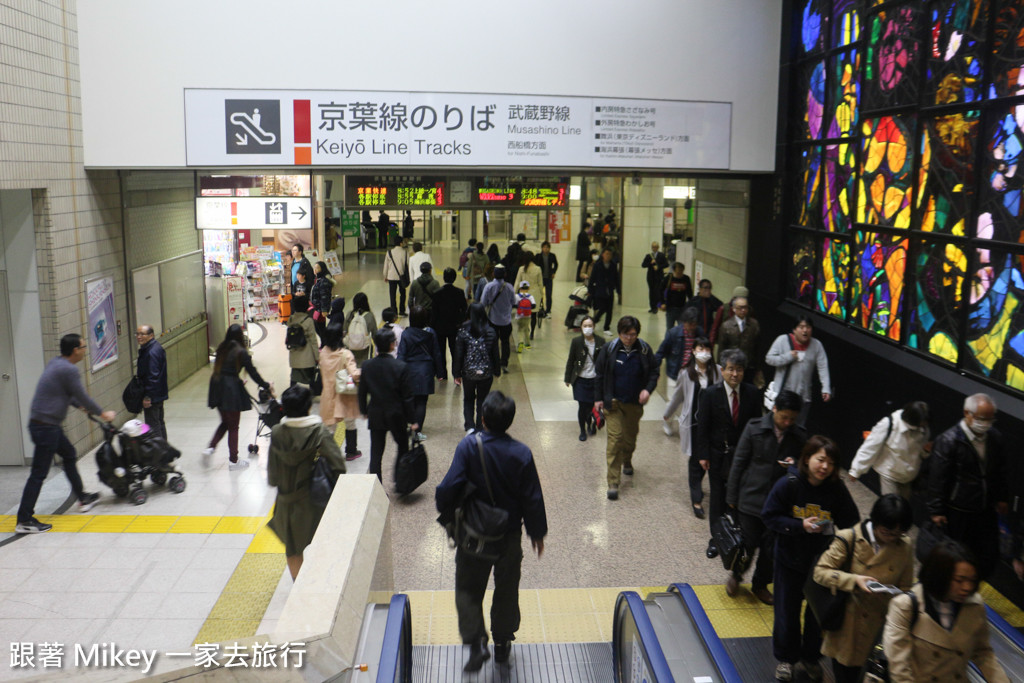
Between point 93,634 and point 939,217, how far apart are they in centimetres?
720

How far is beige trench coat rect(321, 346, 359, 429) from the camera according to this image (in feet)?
26.9

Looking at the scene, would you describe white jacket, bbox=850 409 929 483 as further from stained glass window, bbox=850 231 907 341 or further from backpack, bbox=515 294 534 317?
backpack, bbox=515 294 534 317

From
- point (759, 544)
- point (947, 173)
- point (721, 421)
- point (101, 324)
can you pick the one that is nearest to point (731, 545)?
point (759, 544)

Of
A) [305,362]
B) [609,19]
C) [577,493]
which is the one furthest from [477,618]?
[609,19]

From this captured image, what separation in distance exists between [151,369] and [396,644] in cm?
550

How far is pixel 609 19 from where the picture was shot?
980 cm

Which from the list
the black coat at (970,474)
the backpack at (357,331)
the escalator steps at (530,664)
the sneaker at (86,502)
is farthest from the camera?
the backpack at (357,331)

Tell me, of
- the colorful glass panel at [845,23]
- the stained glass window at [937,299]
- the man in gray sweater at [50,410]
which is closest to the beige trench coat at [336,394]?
the man in gray sweater at [50,410]

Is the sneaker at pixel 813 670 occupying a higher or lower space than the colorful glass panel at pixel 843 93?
lower

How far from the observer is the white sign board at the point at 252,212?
10125 millimetres

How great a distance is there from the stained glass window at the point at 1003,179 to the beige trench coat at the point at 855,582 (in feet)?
10.8

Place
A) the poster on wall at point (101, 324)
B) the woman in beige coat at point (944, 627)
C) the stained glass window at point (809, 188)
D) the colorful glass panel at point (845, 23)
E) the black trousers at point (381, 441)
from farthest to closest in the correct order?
the stained glass window at point (809, 188) < the poster on wall at point (101, 324) < the colorful glass panel at point (845, 23) < the black trousers at point (381, 441) < the woman in beige coat at point (944, 627)

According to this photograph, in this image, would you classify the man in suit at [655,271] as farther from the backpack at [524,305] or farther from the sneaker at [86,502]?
the sneaker at [86,502]

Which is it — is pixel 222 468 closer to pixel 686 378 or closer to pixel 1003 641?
pixel 686 378
